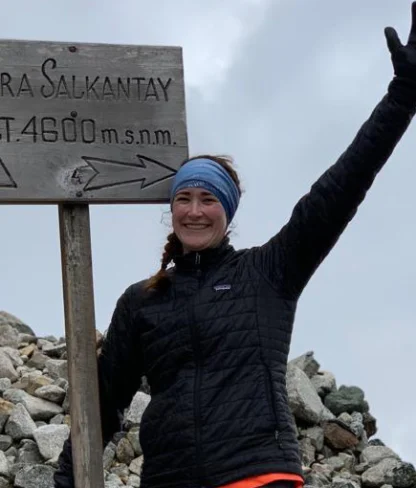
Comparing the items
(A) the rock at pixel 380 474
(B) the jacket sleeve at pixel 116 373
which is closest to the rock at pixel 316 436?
(A) the rock at pixel 380 474

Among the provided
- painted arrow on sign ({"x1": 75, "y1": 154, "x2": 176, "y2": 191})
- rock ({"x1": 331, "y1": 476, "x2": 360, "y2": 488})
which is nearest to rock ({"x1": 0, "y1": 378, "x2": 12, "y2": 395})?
rock ({"x1": 331, "y1": 476, "x2": 360, "y2": 488})

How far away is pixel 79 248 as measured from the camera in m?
5.81

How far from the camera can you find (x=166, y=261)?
5477 millimetres

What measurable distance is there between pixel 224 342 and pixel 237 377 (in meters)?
0.15

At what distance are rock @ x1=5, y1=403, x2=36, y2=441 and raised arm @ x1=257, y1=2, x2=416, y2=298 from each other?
779 centimetres

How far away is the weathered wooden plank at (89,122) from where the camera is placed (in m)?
5.75

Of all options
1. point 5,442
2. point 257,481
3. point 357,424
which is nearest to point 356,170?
point 257,481

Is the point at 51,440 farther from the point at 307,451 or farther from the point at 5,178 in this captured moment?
the point at 5,178

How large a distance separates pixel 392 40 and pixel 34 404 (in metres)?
8.91

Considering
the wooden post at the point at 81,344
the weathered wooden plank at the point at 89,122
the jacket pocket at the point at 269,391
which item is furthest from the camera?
the weathered wooden plank at the point at 89,122

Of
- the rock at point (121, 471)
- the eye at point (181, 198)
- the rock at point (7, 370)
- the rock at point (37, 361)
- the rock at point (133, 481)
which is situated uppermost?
the rock at point (37, 361)

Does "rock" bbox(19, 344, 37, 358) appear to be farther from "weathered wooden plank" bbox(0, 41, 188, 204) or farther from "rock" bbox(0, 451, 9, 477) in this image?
"weathered wooden plank" bbox(0, 41, 188, 204)

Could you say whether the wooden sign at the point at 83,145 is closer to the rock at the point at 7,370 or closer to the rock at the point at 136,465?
the rock at the point at 136,465

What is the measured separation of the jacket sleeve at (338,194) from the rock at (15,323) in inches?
463
